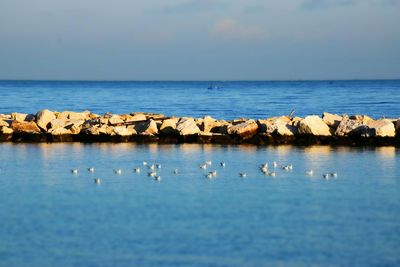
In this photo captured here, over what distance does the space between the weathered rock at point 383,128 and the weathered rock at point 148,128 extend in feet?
23.3

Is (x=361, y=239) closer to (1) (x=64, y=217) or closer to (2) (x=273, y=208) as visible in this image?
A: (2) (x=273, y=208)

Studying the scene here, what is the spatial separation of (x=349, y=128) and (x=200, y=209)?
12.7 metres

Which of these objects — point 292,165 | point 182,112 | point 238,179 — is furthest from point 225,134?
point 182,112

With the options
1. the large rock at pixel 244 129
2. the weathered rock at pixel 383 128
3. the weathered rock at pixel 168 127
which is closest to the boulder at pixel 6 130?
the weathered rock at pixel 168 127

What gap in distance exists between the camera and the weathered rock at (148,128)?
92.9 ft

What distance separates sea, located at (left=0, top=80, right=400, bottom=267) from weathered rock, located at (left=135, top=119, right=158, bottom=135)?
3515 millimetres

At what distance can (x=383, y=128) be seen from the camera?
2664 centimetres

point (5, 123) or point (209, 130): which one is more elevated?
point (5, 123)

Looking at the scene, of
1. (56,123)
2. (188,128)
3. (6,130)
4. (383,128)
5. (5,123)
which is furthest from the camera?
(5,123)

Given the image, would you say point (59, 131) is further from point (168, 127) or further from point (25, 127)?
point (168, 127)

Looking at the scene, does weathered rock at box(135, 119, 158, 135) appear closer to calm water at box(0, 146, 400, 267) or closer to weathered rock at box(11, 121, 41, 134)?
weathered rock at box(11, 121, 41, 134)

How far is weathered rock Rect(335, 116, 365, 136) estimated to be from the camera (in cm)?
2686

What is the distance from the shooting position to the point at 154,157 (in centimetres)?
2355

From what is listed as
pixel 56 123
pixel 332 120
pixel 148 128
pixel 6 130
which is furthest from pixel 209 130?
pixel 6 130
